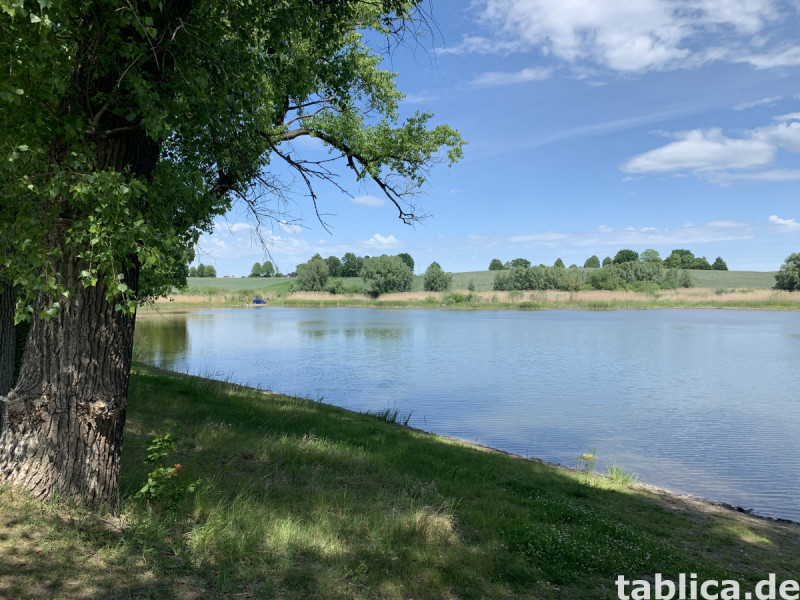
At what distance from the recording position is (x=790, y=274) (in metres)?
76.8

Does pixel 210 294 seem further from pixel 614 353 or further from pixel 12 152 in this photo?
pixel 12 152

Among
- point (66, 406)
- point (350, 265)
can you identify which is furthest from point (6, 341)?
point (350, 265)

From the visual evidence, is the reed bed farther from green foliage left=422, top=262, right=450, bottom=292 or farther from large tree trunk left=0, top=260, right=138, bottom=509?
large tree trunk left=0, top=260, right=138, bottom=509

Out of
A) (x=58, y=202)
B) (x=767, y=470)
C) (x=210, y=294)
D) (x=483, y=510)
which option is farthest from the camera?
(x=210, y=294)

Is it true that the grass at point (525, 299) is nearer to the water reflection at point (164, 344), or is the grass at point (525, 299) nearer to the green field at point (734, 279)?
the green field at point (734, 279)

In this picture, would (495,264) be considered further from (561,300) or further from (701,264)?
(561,300)

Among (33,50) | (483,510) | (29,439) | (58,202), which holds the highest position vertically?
(33,50)

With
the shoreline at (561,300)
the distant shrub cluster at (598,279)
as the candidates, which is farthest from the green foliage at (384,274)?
the distant shrub cluster at (598,279)

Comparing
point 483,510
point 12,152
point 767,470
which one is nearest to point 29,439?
point 12,152

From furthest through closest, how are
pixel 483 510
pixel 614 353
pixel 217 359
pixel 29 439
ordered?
pixel 614 353 → pixel 217 359 → pixel 483 510 → pixel 29 439

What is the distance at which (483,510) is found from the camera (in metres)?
6.36

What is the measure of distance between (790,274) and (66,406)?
91.2 meters

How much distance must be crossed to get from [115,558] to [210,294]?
88.4 m

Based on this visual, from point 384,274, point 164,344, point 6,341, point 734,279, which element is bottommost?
point 164,344
